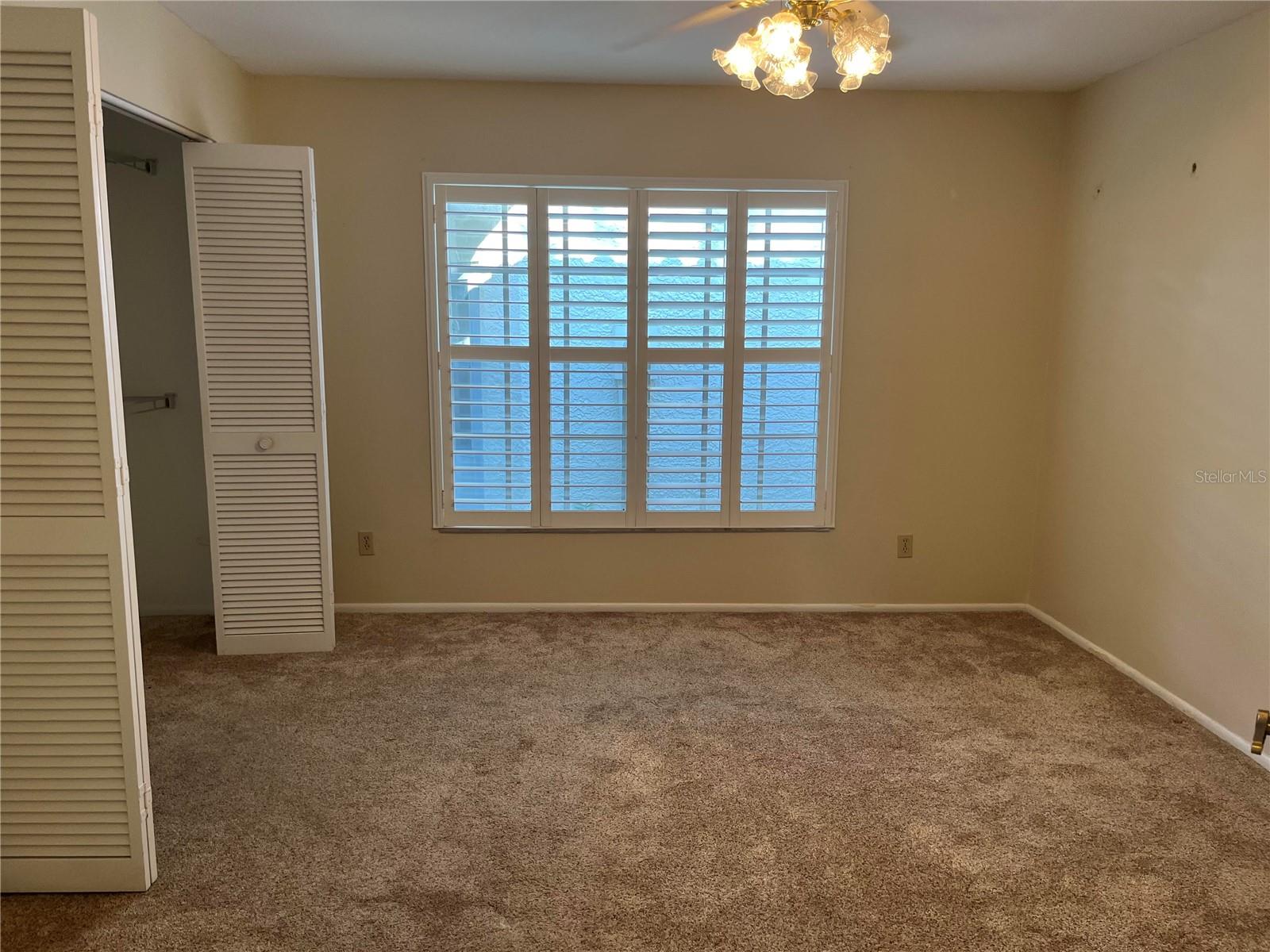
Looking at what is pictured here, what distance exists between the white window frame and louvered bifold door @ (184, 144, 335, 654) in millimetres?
600

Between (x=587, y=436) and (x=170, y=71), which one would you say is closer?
(x=170, y=71)

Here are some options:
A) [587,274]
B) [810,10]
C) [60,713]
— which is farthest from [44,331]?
[587,274]

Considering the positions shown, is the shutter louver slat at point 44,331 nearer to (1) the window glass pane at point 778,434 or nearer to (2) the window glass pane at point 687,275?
(2) the window glass pane at point 687,275

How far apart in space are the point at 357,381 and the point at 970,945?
3.15 m

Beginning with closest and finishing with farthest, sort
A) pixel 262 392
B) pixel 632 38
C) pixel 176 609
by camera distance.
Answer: pixel 632 38, pixel 262 392, pixel 176 609

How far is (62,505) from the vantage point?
1.89m

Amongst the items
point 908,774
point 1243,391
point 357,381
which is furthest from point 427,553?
point 1243,391

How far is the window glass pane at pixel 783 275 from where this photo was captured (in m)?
3.78

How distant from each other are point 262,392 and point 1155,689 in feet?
11.6

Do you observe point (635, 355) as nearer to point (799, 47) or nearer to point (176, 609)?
point (799, 47)

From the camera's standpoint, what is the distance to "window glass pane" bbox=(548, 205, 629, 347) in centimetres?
374

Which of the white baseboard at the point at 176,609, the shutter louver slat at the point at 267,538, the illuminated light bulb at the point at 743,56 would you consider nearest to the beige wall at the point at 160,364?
the white baseboard at the point at 176,609

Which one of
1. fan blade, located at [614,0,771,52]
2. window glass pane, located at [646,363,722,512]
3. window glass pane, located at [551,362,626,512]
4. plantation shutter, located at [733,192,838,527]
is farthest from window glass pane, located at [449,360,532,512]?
fan blade, located at [614,0,771,52]

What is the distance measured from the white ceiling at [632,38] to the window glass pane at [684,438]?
1.25 m
